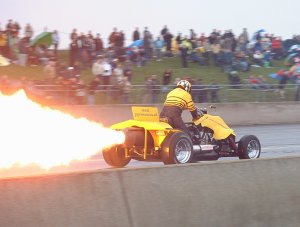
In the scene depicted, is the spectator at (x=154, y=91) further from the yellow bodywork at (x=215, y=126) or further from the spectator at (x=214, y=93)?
the yellow bodywork at (x=215, y=126)

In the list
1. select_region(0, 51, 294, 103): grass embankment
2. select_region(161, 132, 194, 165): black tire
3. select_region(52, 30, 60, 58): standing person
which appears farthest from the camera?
select_region(52, 30, 60, 58): standing person

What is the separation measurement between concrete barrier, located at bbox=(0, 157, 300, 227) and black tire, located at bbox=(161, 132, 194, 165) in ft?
15.1

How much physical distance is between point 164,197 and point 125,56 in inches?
921

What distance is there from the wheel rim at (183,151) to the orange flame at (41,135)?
43.2 inches

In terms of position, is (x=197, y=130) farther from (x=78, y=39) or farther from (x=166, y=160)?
(x=78, y=39)

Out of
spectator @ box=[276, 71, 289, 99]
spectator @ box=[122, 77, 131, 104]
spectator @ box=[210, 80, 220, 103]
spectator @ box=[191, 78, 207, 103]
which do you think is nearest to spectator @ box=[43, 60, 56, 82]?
spectator @ box=[122, 77, 131, 104]

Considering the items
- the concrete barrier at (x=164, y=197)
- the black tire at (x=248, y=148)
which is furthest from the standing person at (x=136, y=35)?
the concrete barrier at (x=164, y=197)

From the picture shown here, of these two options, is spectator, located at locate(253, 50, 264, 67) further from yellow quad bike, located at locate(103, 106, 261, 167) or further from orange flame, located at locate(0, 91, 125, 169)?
orange flame, located at locate(0, 91, 125, 169)

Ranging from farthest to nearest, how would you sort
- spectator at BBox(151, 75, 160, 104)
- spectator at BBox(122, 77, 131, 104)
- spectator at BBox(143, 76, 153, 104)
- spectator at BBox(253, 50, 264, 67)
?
spectator at BBox(253, 50, 264, 67) < spectator at BBox(151, 75, 160, 104) < spectator at BBox(143, 76, 153, 104) < spectator at BBox(122, 77, 131, 104)

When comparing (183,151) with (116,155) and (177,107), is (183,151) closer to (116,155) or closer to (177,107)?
(177,107)

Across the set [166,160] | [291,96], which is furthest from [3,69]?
[166,160]

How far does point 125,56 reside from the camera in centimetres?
2912

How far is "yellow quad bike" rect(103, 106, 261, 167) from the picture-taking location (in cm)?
1187

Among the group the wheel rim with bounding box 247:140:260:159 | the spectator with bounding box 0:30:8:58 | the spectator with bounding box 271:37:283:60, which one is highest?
the spectator with bounding box 0:30:8:58
